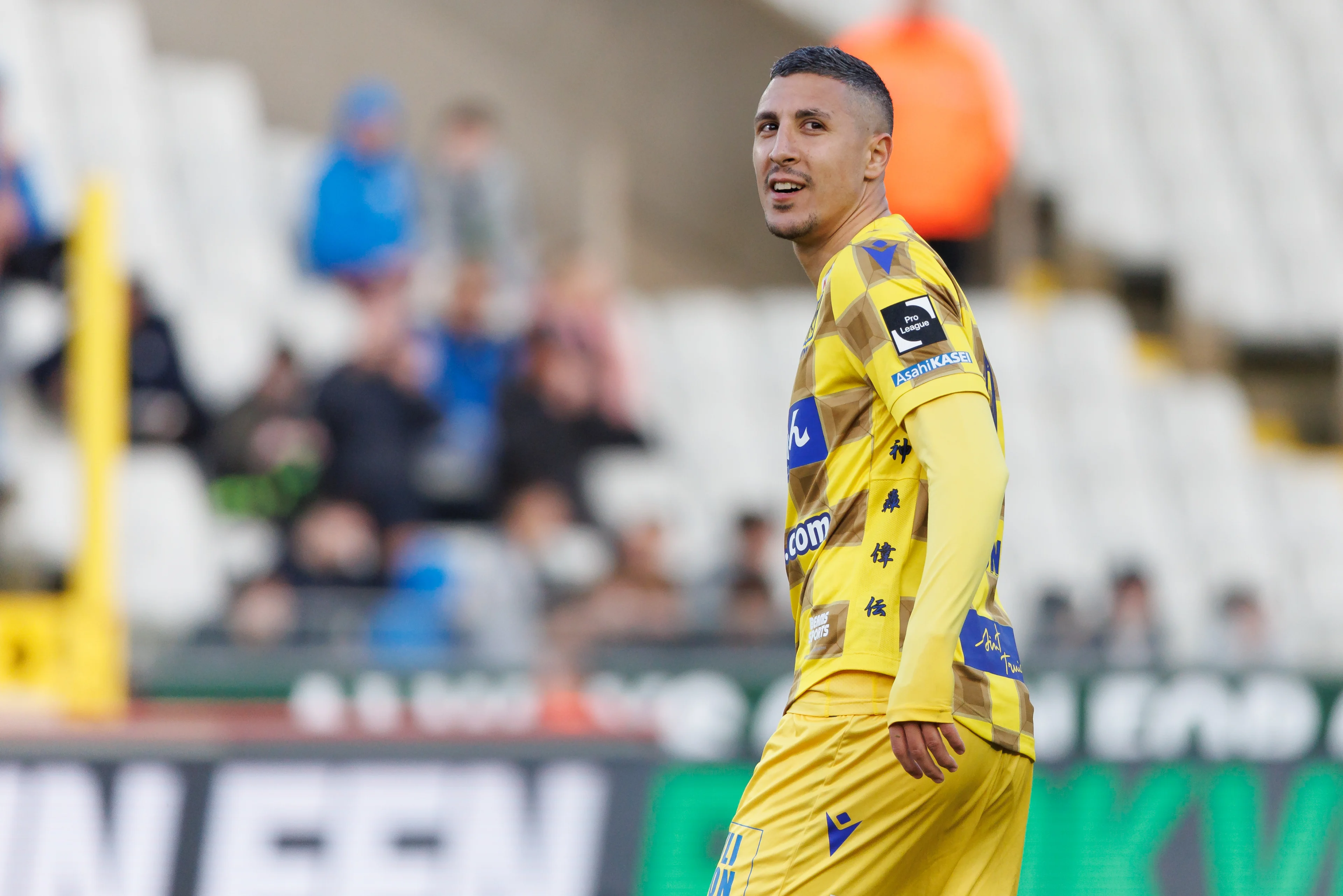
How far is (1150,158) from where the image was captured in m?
15.5

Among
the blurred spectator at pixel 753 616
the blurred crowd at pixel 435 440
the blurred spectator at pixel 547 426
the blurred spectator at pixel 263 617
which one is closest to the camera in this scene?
the blurred spectator at pixel 263 617

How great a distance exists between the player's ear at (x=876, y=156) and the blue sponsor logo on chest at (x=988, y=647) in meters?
0.72

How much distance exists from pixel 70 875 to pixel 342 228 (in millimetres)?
5208

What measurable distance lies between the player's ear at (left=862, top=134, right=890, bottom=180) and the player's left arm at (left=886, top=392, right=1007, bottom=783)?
0.51 m

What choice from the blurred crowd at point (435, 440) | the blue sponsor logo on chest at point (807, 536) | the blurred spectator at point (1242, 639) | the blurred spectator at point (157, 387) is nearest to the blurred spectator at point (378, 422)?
the blurred crowd at point (435, 440)

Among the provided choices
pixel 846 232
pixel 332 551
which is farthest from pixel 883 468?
pixel 332 551

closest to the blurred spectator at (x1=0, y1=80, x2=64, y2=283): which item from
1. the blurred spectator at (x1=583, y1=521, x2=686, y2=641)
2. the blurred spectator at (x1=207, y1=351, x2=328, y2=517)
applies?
the blurred spectator at (x1=207, y1=351, x2=328, y2=517)

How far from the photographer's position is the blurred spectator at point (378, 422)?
8492 millimetres

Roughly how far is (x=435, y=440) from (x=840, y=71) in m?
6.17

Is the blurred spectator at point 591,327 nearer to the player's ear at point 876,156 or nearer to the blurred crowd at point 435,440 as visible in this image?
the blurred crowd at point 435,440

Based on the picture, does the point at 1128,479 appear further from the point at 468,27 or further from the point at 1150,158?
the point at 468,27

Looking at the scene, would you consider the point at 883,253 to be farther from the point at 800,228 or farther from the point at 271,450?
the point at 271,450

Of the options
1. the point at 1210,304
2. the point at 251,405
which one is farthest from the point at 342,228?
the point at 1210,304

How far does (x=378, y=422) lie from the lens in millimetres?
8680
